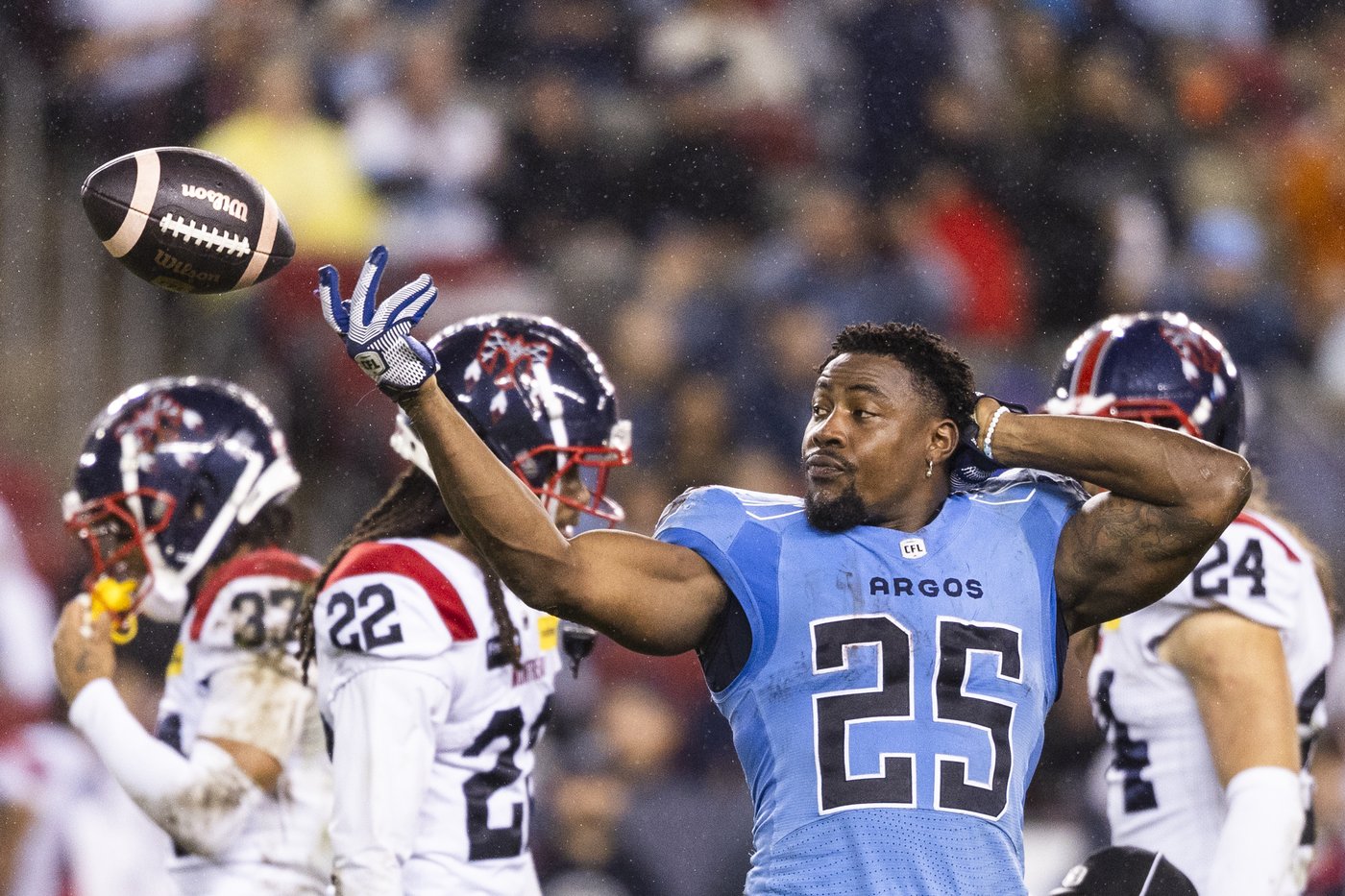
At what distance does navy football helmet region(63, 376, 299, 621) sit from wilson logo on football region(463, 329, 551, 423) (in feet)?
2.54

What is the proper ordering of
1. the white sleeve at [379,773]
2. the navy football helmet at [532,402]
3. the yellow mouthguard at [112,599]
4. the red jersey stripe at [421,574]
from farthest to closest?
the yellow mouthguard at [112,599] < the navy football helmet at [532,402] < the red jersey stripe at [421,574] < the white sleeve at [379,773]

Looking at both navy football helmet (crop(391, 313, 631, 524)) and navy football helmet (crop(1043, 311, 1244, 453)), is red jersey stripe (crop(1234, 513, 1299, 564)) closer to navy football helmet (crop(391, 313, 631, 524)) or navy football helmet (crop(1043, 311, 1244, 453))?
navy football helmet (crop(1043, 311, 1244, 453))

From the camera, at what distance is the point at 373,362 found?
8.80 feet

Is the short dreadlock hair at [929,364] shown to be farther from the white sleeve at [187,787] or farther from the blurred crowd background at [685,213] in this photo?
the blurred crowd background at [685,213]

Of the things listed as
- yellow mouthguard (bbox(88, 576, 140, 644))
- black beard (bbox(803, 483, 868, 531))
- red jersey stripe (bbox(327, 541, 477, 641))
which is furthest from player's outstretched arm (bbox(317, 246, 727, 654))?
yellow mouthguard (bbox(88, 576, 140, 644))

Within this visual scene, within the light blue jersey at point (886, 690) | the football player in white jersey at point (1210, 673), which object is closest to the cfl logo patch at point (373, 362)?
the light blue jersey at point (886, 690)

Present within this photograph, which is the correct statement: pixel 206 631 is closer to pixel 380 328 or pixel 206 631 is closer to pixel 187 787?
pixel 187 787

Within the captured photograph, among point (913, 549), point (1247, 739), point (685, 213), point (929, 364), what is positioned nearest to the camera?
point (913, 549)

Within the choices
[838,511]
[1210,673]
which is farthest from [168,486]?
[1210,673]

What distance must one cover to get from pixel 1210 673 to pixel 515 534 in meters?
1.77

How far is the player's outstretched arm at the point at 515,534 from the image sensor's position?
2691mm

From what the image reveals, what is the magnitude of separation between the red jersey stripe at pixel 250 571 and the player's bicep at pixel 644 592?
1.33m

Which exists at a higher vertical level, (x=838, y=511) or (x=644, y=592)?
(x=838, y=511)

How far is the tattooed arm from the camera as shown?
300cm
